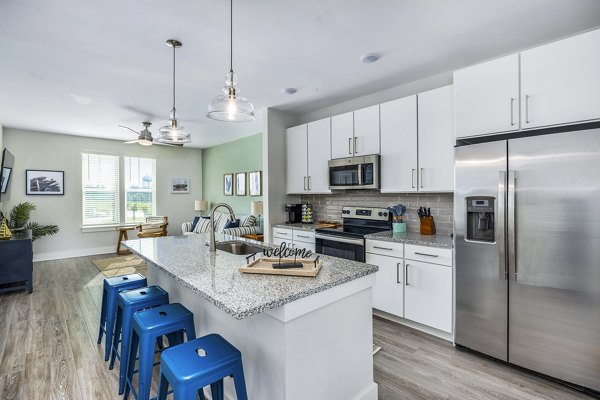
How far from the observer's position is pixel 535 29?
2.34 meters

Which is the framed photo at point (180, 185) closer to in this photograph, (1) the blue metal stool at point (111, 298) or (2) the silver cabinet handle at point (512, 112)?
(1) the blue metal stool at point (111, 298)

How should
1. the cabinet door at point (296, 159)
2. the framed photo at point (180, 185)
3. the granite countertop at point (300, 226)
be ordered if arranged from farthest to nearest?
the framed photo at point (180, 185) < the cabinet door at point (296, 159) < the granite countertop at point (300, 226)

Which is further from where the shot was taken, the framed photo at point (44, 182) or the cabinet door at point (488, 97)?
the framed photo at point (44, 182)

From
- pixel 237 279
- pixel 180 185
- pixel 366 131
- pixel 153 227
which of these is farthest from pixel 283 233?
pixel 180 185

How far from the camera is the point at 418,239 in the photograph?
286 centimetres

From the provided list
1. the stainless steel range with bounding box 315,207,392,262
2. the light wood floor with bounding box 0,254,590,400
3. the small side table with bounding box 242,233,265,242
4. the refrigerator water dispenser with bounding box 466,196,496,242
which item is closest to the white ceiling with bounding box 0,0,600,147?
the refrigerator water dispenser with bounding box 466,196,496,242

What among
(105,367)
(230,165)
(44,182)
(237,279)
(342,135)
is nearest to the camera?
(237,279)

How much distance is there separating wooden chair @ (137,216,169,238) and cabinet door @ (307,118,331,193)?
4.30 meters

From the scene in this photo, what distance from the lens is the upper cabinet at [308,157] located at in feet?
13.1

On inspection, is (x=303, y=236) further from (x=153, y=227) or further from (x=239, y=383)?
(x=153, y=227)

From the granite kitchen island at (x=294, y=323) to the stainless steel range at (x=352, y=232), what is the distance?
49.9 inches

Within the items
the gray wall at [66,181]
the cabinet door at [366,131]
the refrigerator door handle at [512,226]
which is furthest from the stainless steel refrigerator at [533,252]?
the gray wall at [66,181]

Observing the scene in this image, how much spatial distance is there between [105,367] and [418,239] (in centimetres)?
287

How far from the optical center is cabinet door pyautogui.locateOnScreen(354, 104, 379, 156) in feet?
11.3
